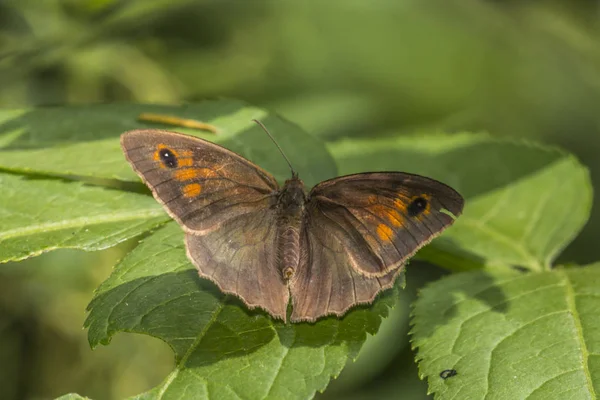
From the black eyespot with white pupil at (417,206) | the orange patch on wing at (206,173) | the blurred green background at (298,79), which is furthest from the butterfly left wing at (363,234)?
the blurred green background at (298,79)

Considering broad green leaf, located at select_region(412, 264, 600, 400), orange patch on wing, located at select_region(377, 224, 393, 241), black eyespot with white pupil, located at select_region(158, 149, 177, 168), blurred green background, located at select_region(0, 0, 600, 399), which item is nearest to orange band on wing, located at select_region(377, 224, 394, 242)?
orange patch on wing, located at select_region(377, 224, 393, 241)

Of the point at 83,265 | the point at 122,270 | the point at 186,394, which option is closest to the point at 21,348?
the point at 83,265

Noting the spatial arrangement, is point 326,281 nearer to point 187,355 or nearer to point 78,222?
point 187,355

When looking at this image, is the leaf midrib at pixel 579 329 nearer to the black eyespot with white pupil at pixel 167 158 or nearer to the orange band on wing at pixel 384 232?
the orange band on wing at pixel 384 232

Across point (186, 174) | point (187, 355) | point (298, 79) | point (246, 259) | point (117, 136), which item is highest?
point (186, 174)

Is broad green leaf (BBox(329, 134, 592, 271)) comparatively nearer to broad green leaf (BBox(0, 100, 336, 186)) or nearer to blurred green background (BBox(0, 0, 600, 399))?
broad green leaf (BBox(0, 100, 336, 186))

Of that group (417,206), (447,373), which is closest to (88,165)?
(417,206)

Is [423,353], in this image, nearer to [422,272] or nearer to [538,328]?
[538,328]
